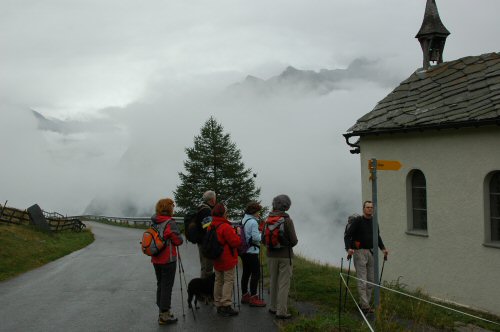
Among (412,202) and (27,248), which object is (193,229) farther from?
(27,248)

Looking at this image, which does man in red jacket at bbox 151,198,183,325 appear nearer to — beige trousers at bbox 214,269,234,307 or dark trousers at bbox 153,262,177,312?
dark trousers at bbox 153,262,177,312

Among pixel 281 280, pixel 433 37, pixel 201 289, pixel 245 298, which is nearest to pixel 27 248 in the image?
pixel 201 289

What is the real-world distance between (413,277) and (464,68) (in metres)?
5.99

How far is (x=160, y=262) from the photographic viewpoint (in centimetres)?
814

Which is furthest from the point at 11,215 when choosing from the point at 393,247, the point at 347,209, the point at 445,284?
the point at 347,209

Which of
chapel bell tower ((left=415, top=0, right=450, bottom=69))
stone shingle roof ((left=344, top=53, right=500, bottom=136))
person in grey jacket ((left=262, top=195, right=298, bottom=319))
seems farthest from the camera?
chapel bell tower ((left=415, top=0, right=450, bottom=69))

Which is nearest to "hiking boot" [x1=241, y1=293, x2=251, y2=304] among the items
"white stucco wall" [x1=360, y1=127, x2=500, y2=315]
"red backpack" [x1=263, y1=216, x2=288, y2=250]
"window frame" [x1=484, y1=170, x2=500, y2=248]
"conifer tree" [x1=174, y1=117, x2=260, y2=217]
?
"red backpack" [x1=263, y1=216, x2=288, y2=250]

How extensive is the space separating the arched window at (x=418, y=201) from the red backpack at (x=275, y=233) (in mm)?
6500

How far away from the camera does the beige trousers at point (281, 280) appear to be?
835 centimetres

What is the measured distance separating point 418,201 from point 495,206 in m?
2.31

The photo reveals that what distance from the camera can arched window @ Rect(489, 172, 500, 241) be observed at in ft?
38.0

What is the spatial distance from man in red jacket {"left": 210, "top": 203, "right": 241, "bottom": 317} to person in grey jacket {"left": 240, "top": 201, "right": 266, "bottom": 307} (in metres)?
0.51

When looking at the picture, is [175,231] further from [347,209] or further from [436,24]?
[347,209]

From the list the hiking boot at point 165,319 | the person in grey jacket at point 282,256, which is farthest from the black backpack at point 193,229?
the hiking boot at point 165,319
